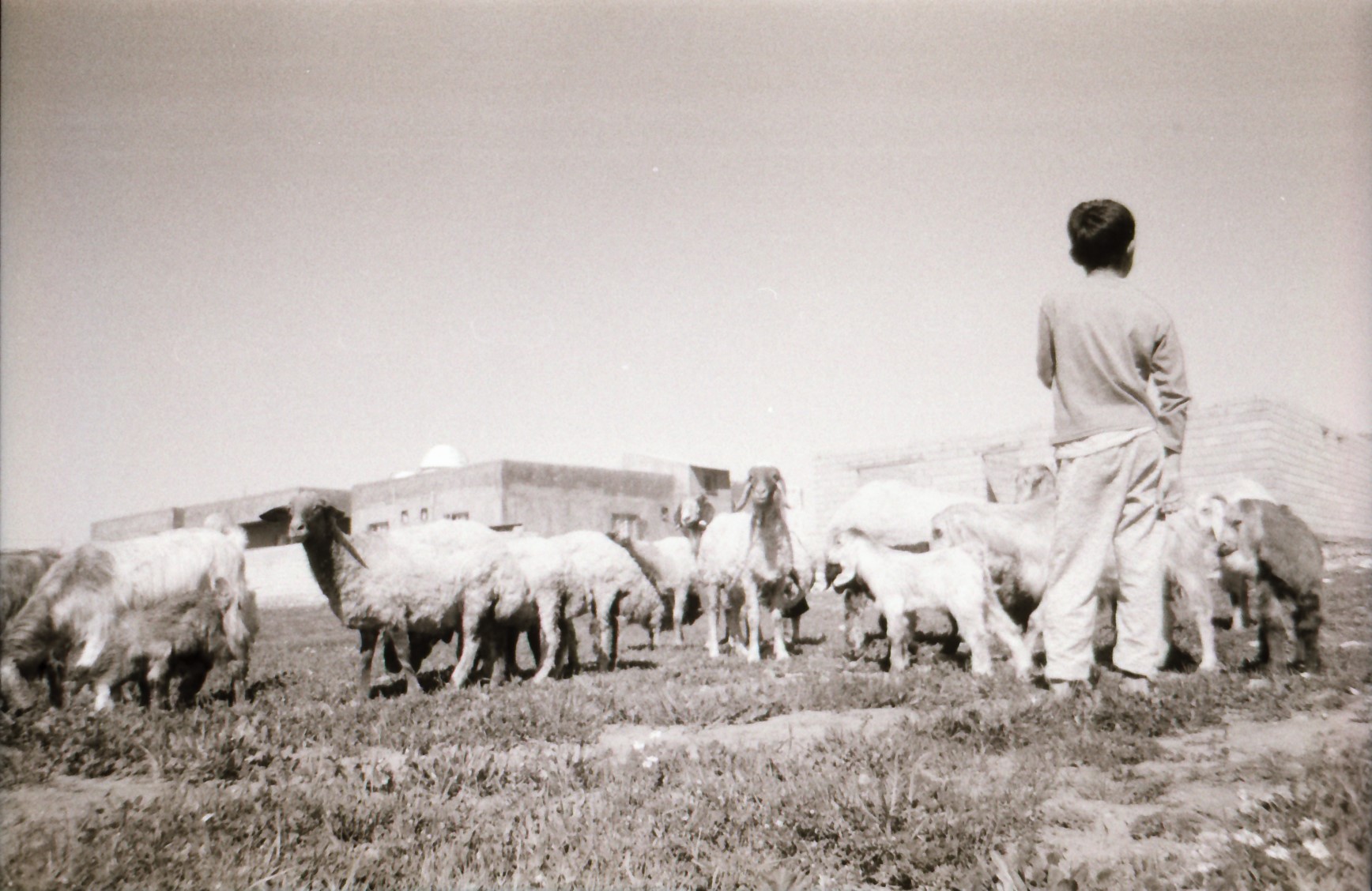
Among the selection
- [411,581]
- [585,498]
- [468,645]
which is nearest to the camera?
[411,581]

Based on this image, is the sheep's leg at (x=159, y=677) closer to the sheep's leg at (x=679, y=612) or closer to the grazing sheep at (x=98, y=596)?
the grazing sheep at (x=98, y=596)

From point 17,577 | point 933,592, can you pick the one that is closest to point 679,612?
point 933,592

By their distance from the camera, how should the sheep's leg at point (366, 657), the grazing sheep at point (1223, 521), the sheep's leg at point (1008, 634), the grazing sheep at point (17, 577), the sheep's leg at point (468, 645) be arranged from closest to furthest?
the grazing sheep at point (1223, 521)
the sheep's leg at point (1008, 634)
the sheep's leg at point (366, 657)
the sheep's leg at point (468, 645)
the grazing sheep at point (17, 577)

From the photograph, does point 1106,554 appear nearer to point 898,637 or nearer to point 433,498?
point 898,637

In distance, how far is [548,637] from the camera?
346 inches

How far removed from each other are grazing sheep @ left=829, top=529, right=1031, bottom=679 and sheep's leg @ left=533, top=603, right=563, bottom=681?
120 inches

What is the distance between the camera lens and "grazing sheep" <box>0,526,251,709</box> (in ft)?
22.8

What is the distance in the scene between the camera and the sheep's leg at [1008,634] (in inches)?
273

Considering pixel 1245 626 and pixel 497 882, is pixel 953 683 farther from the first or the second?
pixel 1245 626

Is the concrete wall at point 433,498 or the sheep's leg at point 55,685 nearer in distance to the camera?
the sheep's leg at point 55,685

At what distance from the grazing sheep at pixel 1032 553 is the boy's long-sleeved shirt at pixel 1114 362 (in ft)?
6.96

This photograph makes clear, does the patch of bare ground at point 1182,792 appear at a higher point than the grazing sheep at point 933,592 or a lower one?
lower

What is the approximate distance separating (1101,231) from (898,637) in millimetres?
4139

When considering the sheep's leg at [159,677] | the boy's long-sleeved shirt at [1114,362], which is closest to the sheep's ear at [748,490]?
the boy's long-sleeved shirt at [1114,362]
